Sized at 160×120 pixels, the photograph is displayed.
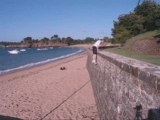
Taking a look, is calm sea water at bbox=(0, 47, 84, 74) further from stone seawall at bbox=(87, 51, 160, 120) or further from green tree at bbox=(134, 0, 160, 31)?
stone seawall at bbox=(87, 51, 160, 120)

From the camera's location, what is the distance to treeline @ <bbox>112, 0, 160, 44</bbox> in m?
45.3

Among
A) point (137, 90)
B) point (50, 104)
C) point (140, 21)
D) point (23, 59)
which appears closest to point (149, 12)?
point (140, 21)

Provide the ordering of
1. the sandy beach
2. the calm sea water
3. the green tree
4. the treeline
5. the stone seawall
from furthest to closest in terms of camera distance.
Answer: the calm sea water, the treeline, the green tree, the sandy beach, the stone seawall

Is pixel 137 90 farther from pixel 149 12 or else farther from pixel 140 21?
pixel 149 12

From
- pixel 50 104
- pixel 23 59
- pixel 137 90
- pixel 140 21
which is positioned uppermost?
pixel 140 21

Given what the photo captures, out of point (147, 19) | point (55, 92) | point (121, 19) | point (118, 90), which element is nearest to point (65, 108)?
point (55, 92)

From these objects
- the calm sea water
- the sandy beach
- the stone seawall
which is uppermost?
the stone seawall

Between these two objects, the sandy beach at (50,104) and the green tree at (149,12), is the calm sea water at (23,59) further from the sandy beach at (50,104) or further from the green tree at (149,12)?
the sandy beach at (50,104)

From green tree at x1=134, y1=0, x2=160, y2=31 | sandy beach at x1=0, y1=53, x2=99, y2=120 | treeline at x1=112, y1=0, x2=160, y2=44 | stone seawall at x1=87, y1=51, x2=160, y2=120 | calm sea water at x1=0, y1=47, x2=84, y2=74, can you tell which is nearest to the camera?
stone seawall at x1=87, y1=51, x2=160, y2=120

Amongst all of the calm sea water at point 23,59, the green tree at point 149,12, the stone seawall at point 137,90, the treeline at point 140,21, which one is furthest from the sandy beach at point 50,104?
the treeline at point 140,21

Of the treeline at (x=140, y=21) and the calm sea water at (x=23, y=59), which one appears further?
the calm sea water at (x=23, y=59)

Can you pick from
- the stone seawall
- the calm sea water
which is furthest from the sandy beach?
the calm sea water

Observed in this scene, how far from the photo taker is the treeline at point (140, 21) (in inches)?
1782

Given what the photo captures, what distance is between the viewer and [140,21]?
47719 mm
